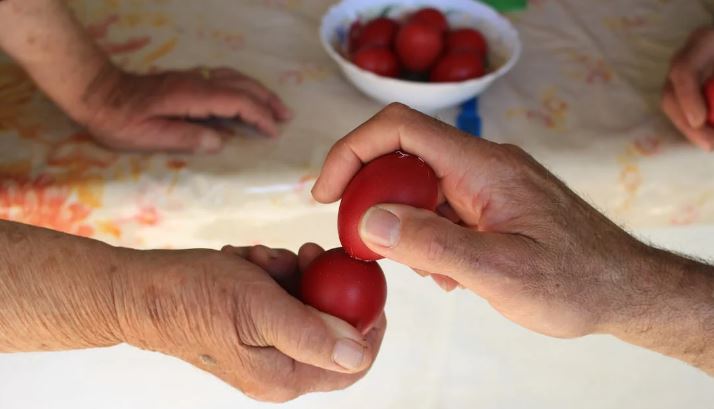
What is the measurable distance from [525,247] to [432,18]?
21.7 inches

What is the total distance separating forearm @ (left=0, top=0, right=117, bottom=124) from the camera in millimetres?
904

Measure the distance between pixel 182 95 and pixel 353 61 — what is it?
0.27 meters

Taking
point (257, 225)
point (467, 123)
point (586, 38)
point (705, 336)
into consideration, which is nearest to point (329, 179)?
point (257, 225)

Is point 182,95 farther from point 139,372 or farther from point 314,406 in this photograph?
point 314,406

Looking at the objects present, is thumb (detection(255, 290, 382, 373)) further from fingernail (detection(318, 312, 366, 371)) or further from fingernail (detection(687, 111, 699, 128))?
fingernail (detection(687, 111, 699, 128))

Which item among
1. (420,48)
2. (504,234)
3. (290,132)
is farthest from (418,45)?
(504,234)

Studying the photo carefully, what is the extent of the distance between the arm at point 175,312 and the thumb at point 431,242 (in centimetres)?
12

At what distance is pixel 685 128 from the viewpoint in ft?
3.28

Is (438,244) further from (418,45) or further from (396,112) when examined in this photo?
(418,45)

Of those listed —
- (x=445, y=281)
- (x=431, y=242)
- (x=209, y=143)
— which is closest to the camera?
(x=431, y=242)

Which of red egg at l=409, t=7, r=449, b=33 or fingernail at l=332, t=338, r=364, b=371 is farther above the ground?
red egg at l=409, t=7, r=449, b=33

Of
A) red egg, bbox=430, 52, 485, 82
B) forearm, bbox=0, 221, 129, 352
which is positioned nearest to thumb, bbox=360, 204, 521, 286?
forearm, bbox=0, 221, 129, 352

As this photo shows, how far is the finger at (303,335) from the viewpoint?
26.7 inches

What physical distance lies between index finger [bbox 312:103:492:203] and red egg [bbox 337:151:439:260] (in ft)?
0.07
